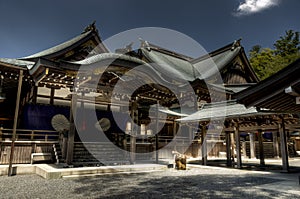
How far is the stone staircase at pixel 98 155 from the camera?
9.69 metres

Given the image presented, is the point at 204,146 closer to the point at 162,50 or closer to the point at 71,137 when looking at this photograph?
the point at 71,137

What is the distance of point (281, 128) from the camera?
9.30 metres

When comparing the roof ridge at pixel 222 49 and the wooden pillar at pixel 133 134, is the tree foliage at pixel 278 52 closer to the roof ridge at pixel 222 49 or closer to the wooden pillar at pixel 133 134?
the roof ridge at pixel 222 49

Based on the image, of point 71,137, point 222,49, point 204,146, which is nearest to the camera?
point 71,137

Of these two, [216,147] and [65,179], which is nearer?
[65,179]

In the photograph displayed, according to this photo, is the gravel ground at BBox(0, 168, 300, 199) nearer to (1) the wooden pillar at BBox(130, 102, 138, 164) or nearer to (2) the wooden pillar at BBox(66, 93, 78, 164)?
(2) the wooden pillar at BBox(66, 93, 78, 164)

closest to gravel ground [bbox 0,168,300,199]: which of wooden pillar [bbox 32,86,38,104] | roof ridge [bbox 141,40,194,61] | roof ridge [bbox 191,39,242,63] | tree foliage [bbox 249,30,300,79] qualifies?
wooden pillar [bbox 32,86,38,104]

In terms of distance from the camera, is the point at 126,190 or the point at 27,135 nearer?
the point at 126,190

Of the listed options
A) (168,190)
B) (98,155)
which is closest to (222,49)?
(98,155)

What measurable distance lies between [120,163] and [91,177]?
2709mm

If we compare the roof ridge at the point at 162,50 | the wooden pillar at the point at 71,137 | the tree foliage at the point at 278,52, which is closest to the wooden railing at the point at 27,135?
the wooden pillar at the point at 71,137

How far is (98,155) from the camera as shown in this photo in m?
10.4

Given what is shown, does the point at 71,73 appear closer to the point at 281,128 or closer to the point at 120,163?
Answer: the point at 120,163

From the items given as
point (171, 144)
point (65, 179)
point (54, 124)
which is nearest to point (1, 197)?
point (65, 179)
